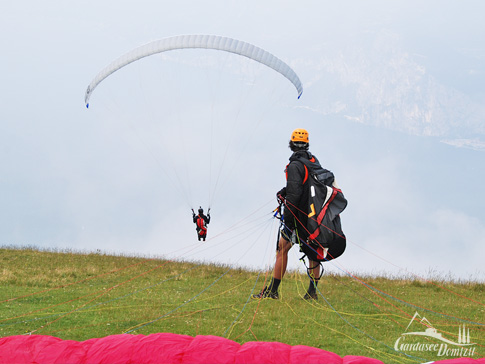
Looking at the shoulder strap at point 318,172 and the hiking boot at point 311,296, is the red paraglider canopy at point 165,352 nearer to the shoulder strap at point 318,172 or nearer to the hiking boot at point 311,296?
the shoulder strap at point 318,172

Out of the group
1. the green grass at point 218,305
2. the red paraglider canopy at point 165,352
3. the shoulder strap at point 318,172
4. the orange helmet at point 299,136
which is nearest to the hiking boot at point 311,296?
the green grass at point 218,305

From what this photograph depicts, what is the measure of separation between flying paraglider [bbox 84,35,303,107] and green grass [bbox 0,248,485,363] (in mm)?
4922

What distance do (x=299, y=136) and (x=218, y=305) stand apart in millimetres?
3541

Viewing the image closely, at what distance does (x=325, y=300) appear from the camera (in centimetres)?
974

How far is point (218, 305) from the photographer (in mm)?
9398

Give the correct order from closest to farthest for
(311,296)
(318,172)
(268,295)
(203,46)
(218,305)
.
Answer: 1. (318,172)
2. (218,305)
3. (268,295)
4. (311,296)
5. (203,46)

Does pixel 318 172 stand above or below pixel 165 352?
above

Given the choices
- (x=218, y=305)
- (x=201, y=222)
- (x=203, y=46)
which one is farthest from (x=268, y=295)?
(x=203, y=46)

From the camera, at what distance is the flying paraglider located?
10.3m

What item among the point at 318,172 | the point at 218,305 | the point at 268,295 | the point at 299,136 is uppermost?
the point at 299,136

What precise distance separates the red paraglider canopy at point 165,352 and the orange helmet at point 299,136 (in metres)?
5.18

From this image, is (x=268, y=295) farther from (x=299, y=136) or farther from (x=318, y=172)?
(x=299, y=136)

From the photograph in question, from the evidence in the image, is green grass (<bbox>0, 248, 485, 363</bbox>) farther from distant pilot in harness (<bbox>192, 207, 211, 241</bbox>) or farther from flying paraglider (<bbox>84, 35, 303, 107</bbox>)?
flying paraglider (<bbox>84, 35, 303, 107</bbox>)

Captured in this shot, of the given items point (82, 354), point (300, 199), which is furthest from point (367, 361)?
point (300, 199)
